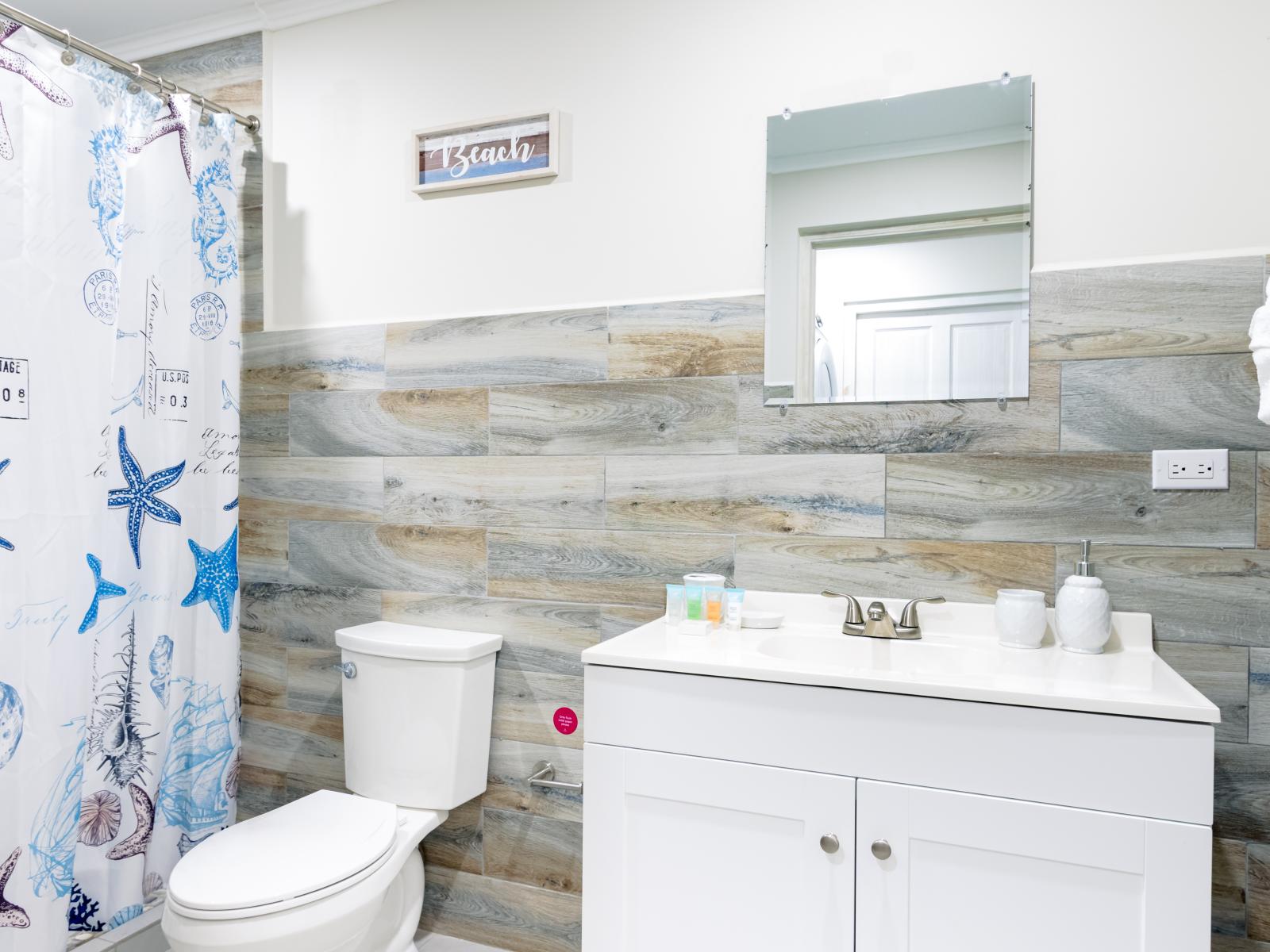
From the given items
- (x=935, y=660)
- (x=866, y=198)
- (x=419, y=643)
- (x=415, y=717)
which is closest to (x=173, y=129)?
(x=419, y=643)

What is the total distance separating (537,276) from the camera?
83.7 inches

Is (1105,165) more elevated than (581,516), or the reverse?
(1105,165)

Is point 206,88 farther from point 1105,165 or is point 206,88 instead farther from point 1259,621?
point 1259,621

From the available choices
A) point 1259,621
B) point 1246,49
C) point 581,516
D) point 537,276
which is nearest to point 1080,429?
point 1259,621

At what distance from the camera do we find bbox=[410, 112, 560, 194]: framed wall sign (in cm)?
210

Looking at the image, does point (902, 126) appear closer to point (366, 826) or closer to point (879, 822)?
point (879, 822)

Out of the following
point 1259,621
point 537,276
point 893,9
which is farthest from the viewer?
point 537,276

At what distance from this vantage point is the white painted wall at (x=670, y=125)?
1586 millimetres

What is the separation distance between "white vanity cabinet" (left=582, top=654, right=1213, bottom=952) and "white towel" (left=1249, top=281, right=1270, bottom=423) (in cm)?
52

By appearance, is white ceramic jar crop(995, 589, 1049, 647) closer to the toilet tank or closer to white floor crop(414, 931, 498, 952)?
the toilet tank

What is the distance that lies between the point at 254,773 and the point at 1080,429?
2.38 m

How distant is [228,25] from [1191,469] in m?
2.75

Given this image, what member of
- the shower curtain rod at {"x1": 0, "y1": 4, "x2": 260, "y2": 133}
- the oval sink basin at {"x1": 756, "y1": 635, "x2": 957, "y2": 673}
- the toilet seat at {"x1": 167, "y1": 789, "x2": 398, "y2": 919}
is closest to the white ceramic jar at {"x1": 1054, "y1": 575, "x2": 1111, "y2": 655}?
the oval sink basin at {"x1": 756, "y1": 635, "x2": 957, "y2": 673}

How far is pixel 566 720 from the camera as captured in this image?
2.06 meters
